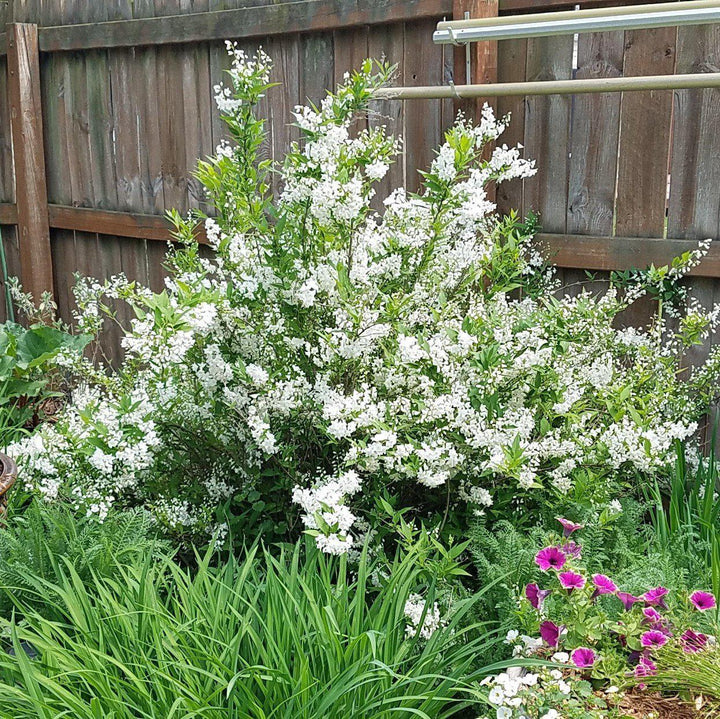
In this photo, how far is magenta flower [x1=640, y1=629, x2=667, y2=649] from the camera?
6.09 feet

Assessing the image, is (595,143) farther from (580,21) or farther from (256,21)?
(256,21)

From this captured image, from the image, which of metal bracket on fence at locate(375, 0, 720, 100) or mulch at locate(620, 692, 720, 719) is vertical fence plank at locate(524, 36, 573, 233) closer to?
metal bracket on fence at locate(375, 0, 720, 100)

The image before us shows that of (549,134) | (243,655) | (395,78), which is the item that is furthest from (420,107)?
(243,655)

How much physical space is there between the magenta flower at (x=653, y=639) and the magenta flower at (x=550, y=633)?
0.18 metres

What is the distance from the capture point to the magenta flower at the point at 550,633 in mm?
1921

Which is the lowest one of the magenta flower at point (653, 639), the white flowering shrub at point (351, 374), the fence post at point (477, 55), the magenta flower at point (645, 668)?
the magenta flower at point (645, 668)

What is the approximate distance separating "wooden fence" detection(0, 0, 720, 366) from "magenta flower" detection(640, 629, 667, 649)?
149 cm

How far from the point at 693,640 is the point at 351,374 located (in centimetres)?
118

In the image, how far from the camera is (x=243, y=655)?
2.06 meters

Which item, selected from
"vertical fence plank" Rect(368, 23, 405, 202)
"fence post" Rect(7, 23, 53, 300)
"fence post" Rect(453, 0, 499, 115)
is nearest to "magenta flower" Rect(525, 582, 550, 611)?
"fence post" Rect(453, 0, 499, 115)

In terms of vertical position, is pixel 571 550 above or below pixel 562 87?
below

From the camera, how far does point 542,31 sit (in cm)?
274

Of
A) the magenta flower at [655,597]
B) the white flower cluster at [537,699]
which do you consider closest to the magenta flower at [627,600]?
the magenta flower at [655,597]

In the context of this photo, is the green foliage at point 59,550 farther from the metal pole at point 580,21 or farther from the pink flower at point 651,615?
the metal pole at point 580,21
